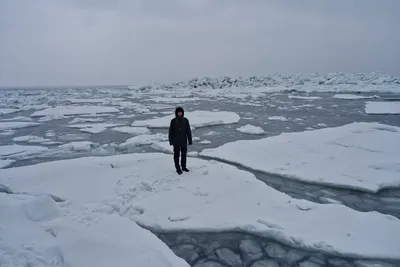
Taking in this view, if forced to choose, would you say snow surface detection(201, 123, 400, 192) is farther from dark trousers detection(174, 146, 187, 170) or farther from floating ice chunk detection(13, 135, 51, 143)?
floating ice chunk detection(13, 135, 51, 143)

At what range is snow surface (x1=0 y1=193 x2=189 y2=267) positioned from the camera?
9.32ft

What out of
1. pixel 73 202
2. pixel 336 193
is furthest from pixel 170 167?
pixel 336 193

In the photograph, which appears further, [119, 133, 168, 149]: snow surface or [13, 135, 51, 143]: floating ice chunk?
[13, 135, 51, 143]: floating ice chunk

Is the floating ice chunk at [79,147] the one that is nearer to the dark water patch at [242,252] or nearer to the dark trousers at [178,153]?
the dark trousers at [178,153]

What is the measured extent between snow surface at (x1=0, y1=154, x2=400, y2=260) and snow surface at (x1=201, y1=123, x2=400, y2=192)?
131cm

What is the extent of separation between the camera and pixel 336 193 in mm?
5102

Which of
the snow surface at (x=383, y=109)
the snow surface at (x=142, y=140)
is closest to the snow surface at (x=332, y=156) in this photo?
the snow surface at (x=142, y=140)

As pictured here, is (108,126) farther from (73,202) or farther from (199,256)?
(199,256)

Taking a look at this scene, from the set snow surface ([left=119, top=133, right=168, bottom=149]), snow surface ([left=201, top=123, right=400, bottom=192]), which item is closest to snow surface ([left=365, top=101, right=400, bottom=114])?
snow surface ([left=201, top=123, right=400, bottom=192])

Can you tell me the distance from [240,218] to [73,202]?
9.27 ft

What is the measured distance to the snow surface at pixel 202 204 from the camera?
3529mm

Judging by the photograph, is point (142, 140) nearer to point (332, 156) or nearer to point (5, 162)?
point (5, 162)

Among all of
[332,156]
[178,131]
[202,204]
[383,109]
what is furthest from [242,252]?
[383,109]

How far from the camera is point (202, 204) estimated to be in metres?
4.52
